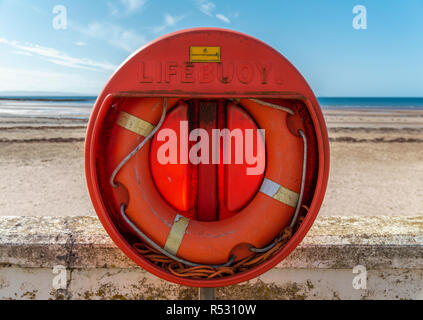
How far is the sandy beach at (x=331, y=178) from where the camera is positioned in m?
3.47

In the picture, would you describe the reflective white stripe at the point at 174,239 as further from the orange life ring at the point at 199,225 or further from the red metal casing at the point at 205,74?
the red metal casing at the point at 205,74

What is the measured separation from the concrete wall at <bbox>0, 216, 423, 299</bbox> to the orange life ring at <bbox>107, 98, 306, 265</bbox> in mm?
314

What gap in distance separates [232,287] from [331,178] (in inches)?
138

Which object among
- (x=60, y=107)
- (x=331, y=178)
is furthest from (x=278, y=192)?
(x=60, y=107)

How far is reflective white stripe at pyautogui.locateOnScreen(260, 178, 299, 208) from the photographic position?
1.17 metres

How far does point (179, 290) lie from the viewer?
146 centimetres

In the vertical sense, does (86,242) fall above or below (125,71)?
below

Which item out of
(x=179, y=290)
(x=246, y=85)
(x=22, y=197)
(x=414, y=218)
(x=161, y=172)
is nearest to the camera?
(x=246, y=85)

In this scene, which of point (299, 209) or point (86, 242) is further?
point (86, 242)

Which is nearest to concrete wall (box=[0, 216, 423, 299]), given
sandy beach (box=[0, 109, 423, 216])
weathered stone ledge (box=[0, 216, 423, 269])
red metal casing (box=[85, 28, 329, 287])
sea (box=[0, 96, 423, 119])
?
weathered stone ledge (box=[0, 216, 423, 269])

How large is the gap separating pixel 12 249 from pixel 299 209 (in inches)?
43.7
